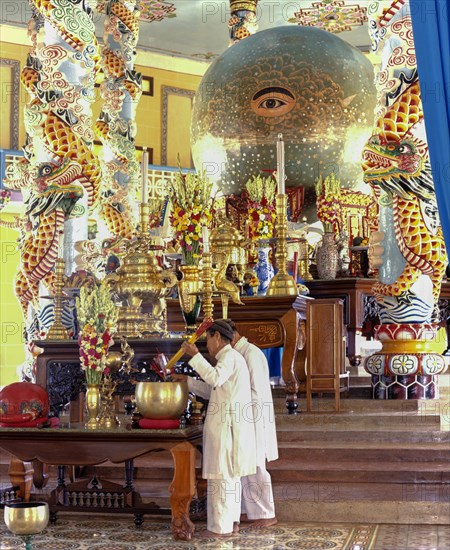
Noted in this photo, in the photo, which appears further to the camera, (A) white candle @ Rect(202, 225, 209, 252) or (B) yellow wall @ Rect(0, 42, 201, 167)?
(B) yellow wall @ Rect(0, 42, 201, 167)

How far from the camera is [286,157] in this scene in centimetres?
872

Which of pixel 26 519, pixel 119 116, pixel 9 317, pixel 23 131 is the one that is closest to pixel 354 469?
pixel 26 519

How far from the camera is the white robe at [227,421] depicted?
4.91m

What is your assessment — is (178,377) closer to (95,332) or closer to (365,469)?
Answer: (95,332)

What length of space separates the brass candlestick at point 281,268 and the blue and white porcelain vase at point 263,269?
0.33 metres

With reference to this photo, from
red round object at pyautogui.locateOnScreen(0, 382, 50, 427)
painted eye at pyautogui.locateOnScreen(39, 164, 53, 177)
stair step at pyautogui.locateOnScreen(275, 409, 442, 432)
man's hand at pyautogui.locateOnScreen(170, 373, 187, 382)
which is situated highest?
painted eye at pyautogui.locateOnScreen(39, 164, 53, 177)

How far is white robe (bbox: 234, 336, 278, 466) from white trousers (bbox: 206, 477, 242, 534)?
0.72ft

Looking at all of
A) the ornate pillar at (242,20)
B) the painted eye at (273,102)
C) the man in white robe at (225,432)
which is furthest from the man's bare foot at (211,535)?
the ornate pillar at (242,20)

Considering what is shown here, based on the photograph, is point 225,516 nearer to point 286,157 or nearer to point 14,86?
point 286,157

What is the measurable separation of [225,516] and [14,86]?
11.7 meters

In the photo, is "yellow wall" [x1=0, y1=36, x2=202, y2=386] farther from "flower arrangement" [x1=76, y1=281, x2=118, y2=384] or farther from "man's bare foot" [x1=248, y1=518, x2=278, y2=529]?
"man's bare foot" [x1=248, y1=518, x2=278, y2=529]

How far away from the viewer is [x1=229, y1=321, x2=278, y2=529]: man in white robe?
5055 mm

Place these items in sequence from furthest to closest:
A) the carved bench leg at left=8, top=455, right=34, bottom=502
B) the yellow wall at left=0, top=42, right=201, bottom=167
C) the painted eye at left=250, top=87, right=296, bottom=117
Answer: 1. the yellow wall at left=0, top=42, right=201, bottom=167
2. the painted eye at left=250, top=87, right=296, bottom=117
3. the carved bench leg at left=8, top=455, right=34, bottom=502

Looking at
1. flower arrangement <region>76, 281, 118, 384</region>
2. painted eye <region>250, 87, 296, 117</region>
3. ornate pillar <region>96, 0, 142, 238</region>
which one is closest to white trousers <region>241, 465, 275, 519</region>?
flower arrangement <region>76, 281, 118, 384</region>
